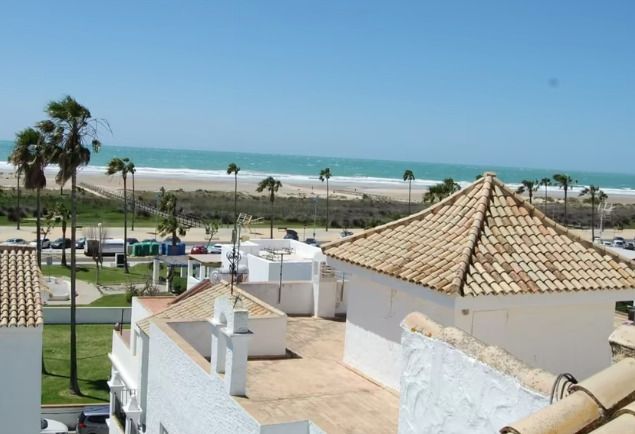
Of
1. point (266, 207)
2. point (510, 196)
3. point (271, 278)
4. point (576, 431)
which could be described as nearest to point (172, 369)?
point (510, 196)

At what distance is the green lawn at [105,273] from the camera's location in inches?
1867

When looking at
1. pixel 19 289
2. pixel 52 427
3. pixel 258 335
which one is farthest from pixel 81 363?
pixel 258 335

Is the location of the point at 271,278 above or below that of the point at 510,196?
below

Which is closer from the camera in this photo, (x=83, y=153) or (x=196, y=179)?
(x=83, y=153)

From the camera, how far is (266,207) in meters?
98.9

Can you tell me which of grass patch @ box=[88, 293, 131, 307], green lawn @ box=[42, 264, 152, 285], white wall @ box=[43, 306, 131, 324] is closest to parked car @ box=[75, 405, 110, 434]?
white wall @ box=[43, 306, 131, 324]

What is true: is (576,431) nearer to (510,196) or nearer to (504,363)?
(504,363)

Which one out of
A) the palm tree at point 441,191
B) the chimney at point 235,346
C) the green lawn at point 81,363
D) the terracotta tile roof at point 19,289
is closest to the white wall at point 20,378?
the terracotta tile roof at point 19,289

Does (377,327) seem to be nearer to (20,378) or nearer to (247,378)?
(247,378)

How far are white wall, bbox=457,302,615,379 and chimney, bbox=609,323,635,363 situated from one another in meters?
5.40

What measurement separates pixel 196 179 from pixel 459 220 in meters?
145

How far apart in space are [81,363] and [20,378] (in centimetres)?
1571

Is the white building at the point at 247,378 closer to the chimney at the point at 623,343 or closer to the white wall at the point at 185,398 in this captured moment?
the white wall at the point at 185,398

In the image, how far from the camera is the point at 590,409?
3832 mm
